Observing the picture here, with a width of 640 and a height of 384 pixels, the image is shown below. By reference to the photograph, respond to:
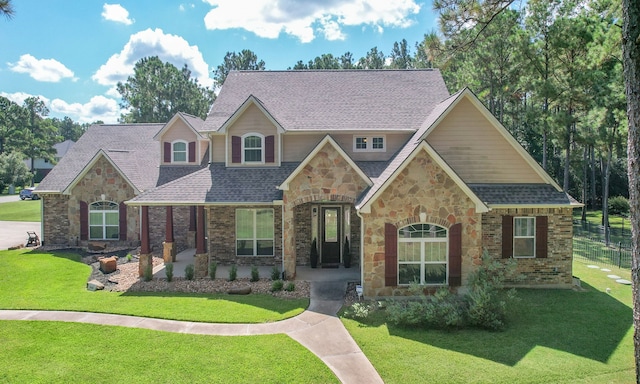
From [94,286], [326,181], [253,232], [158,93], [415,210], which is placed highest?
[158,93]

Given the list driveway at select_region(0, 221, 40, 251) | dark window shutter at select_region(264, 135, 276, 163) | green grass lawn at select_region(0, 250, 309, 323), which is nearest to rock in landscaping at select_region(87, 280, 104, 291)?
green grass lawn at select_region(0, 250, 309, 323)

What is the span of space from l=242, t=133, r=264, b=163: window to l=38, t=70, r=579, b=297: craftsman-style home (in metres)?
0.05

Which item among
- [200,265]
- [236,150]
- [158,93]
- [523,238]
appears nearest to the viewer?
[523,238]

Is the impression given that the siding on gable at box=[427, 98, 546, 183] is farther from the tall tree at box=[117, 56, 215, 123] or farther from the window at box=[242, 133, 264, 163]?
the tall tree at box=[117, 56, 215, 123]

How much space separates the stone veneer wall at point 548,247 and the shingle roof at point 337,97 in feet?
18.5

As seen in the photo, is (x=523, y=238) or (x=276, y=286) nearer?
(x=276, y=286)

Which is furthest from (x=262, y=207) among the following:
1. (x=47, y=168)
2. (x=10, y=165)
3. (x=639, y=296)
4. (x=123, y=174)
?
(x=47, y=168)

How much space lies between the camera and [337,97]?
20766 millimetres

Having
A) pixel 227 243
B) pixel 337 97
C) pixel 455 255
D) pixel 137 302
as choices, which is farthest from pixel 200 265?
pixel 337 97

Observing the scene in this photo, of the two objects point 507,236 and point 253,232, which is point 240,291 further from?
point 507,236

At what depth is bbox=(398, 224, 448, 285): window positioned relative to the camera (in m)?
13.6

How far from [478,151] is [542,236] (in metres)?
3.94

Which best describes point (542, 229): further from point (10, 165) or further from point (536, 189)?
point (10, 165)

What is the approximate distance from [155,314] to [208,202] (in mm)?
5087
